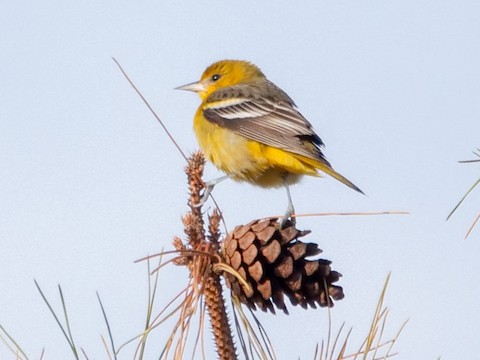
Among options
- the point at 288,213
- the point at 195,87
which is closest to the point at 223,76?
the point at 195,87

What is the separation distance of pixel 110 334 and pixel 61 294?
8.4 inches

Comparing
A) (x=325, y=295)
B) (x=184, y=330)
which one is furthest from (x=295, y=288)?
(x=184, y=330)

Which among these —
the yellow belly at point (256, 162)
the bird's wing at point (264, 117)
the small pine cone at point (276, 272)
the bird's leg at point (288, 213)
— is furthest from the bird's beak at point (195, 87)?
the small pine cone at point (276, 272)

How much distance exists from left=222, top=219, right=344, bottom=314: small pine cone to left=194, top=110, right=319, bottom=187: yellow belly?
1961 millimetres

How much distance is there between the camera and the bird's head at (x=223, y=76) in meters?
5.73

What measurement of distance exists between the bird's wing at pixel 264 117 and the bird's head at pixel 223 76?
0.21m

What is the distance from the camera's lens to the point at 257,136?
15.5ft

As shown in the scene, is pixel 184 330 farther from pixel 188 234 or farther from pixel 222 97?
pixel 222 97

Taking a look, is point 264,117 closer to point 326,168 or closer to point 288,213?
point 326,168

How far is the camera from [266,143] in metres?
4.64

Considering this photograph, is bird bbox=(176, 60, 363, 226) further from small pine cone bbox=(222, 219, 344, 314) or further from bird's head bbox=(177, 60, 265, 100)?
small pine cone bbox=(222, 219, 344, 314)

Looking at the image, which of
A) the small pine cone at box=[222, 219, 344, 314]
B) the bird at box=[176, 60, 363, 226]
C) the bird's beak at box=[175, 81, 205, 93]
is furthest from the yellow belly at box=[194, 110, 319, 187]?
the small pine cone at box=[222, 219, 344, 314]

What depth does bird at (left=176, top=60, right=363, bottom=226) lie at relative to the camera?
448 cm

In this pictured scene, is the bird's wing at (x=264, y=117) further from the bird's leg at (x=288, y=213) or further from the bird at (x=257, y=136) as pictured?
the bird's leg at (x=288, y=213)
